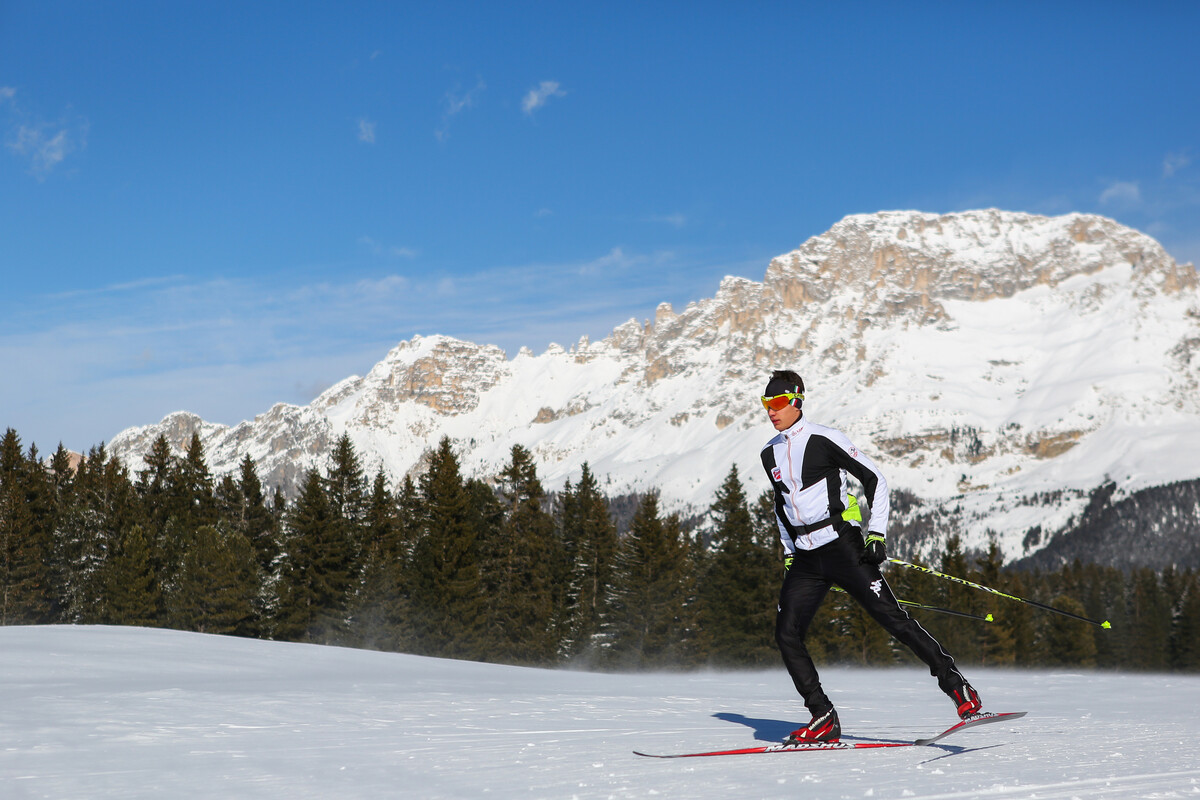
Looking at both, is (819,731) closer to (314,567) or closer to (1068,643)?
(314,567)

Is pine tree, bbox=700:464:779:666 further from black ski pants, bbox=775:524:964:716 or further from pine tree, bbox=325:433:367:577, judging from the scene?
black ski pants, bbox=775:524:964:716

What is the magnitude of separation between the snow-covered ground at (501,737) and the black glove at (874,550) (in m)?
1.28

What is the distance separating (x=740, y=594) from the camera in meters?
40.4

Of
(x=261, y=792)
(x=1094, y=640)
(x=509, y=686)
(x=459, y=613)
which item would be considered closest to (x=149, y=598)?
(x=459, y=613)

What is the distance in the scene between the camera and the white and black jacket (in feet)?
23.1

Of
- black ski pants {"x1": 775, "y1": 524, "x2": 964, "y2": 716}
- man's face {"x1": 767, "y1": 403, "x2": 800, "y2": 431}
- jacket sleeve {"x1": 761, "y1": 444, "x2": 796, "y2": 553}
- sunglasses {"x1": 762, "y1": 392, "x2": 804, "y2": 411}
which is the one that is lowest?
black ski pants {"x1": 775, "y1": 524, "x2": 964, "y2": 716}

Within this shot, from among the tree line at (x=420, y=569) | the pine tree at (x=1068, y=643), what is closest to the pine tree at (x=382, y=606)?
the tree line at (x=420, y=569)

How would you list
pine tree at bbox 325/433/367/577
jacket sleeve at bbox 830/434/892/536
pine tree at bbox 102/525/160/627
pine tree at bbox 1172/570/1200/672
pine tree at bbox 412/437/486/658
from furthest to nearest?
pine tree at bbox 1172/570/1200/672 < pine tree at bbox 325/433/367/577 < pine tree at bbox 102/525/160/627 < pine tree at bbox 412/437/486/658 < jacket sleeve at bbox 830/434/892/536

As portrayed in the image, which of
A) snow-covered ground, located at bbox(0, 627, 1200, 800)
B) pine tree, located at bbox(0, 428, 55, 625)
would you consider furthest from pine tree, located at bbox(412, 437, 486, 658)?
snow-covered ground, located at bbox(0, 627, 1200, 800)

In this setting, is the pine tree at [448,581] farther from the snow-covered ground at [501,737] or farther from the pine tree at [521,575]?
the snow-covered ground at [501,737]

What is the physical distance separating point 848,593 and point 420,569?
34.6m

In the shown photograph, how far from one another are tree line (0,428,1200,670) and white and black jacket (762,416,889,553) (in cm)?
3215

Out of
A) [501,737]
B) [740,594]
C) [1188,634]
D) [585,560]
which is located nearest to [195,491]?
[585,560]

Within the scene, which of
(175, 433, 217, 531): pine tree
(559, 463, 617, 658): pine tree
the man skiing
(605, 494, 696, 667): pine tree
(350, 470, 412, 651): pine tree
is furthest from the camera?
(175, 433, 217, 531): pine tree
